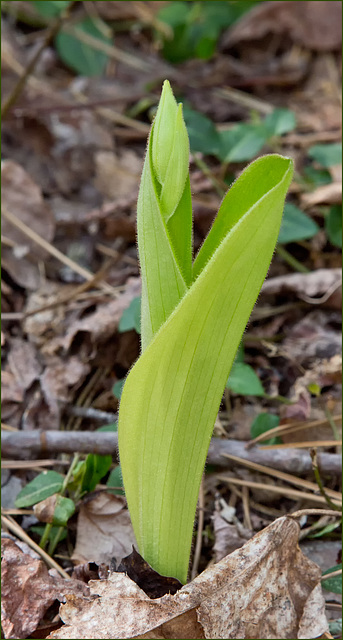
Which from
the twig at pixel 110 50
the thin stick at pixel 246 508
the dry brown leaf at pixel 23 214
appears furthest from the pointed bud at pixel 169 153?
the twig at pixel 110 50

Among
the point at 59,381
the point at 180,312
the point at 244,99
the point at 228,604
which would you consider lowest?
the point at 59,381

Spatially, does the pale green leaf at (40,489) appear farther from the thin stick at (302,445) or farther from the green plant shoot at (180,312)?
the thin stick at (302,445)

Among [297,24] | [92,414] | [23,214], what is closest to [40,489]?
[92,414]

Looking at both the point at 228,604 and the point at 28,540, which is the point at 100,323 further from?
the point at 228,604

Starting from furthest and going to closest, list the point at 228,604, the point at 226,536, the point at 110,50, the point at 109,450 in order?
the point at 110,50
the point at 109,450
the point at 226,536
the point at 228,604

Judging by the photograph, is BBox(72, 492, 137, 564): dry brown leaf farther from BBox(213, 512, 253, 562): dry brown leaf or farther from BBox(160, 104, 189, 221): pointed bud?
BBox(160, 104, 189, 221): pointed bud

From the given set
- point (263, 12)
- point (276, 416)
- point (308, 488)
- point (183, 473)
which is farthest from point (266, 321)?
point (263, 12)

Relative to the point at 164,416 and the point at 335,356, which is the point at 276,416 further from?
the point at 164,416
